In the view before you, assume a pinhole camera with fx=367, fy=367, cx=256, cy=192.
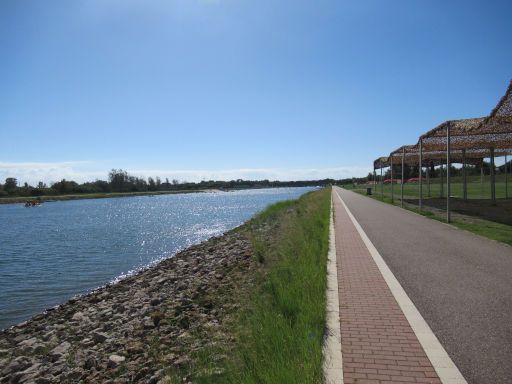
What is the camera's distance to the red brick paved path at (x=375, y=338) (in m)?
3.65

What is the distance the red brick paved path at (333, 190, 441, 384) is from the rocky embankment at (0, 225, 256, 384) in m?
1.72

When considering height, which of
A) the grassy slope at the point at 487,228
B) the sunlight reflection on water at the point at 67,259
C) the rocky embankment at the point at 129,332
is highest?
the grassy slope at the point at 487,228

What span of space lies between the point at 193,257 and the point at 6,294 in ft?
21.5

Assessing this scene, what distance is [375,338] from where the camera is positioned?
4441mm

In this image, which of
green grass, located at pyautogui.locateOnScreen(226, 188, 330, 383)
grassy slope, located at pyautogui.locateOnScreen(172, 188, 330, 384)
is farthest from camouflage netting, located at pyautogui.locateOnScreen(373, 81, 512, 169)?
grassy slope, located at pyautogui.locateOnScreen(172, 188, 330, 384)

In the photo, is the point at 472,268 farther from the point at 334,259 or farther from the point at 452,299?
the point at 334,259

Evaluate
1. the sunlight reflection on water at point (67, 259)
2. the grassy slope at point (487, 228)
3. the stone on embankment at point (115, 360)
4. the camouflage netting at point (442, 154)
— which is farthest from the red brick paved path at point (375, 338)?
the camouflage netting at point (442, 154)

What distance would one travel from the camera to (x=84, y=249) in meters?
20.3

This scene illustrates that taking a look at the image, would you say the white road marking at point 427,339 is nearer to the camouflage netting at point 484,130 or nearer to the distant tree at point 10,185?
the camouflage netting at point 484,130

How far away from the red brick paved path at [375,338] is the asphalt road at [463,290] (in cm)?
36

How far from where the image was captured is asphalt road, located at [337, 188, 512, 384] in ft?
12.9

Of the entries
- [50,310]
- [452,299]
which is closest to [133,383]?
[452,299]

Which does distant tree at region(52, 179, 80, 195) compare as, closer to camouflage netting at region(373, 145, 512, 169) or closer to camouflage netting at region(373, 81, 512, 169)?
camouflage netting at region(373, 145, 512, 169)

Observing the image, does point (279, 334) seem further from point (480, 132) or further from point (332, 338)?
point (480, 132)
